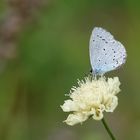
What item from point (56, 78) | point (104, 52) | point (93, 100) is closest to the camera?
point (93, 100)

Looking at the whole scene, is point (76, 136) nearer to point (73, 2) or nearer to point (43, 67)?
point (43, 67)

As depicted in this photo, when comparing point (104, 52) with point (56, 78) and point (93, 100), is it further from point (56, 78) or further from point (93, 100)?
point (56, 78)

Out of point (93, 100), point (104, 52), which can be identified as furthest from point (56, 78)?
point (93, 100)

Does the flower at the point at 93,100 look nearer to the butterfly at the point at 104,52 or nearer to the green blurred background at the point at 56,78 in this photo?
the butterfly at the point at 104,52

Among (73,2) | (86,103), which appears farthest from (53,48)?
(86,103)

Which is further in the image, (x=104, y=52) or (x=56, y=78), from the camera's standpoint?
(x=56, y=78)

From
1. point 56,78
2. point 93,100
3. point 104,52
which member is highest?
point 56,78

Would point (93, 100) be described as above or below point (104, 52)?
below
